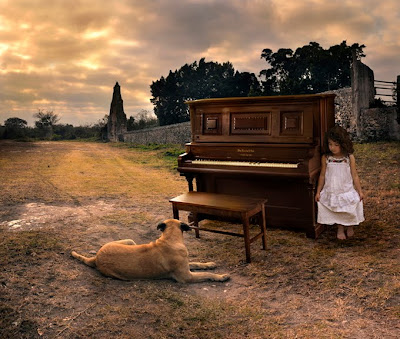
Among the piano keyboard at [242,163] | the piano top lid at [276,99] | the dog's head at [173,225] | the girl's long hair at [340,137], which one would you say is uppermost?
the piano top lid at [276,99]

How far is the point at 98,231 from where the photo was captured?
5711 millimetres

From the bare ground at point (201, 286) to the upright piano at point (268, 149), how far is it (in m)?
0.47

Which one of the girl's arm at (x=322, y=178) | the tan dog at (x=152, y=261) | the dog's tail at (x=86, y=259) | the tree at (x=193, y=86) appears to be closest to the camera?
the tan dog at (x=152, y=261)

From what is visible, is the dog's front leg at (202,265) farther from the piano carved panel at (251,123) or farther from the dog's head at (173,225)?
the piano carved panel at (251,123)

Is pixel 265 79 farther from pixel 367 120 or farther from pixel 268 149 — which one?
pixel 268 149

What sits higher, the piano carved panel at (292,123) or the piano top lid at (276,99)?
the piano top lid at (276,99)

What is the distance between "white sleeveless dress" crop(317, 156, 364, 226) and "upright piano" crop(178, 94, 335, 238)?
18 cm

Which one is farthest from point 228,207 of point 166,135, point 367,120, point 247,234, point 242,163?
point 166,135

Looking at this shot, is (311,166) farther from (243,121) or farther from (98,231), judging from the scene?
(98,231)

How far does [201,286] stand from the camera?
12.7 ft

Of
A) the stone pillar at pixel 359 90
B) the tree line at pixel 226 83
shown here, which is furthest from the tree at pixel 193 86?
the stone pillar at pixel 359 90

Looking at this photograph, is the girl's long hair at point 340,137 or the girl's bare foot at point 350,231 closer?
the girl's long hair at point 340,137

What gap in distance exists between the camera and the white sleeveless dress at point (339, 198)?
202 inches

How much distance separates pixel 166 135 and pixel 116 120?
1134 cm
